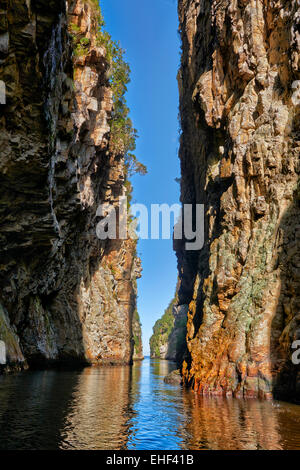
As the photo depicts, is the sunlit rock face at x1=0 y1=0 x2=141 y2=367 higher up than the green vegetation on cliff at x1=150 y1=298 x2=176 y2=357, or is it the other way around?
the sunlit rock face at x1=0 y1=0 x2=141 y2=367

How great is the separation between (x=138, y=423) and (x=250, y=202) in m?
17.1

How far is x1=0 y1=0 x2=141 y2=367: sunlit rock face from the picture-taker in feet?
57.4

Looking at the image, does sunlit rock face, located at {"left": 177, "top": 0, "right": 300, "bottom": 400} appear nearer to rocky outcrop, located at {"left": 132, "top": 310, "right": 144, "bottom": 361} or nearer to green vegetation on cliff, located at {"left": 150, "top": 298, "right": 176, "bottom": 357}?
rocky outcrop, located at {"left": 132, "top": 310, "right": 144, "bottom": 361}

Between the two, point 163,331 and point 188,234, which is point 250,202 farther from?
point 163,331

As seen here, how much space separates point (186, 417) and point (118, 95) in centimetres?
4699

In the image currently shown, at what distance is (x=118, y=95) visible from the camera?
50875 millimetres

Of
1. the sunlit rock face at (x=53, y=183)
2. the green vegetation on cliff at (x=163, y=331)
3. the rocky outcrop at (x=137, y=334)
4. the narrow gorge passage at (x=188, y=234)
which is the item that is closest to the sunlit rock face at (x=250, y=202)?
the narrow gorge passage at (x=188, y=234)

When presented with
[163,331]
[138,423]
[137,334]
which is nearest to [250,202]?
[138,423]

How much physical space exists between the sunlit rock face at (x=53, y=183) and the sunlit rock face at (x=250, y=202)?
39.0ft

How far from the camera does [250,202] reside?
24.5 metres

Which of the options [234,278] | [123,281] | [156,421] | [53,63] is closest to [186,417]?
[156,421]

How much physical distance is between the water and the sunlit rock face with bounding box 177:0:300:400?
2.86 metres

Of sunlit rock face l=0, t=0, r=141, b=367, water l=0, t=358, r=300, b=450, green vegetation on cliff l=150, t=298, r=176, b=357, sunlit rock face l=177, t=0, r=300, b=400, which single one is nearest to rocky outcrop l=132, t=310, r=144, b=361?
green vegetation on cliff l=150, t=298, r=176, b=357
